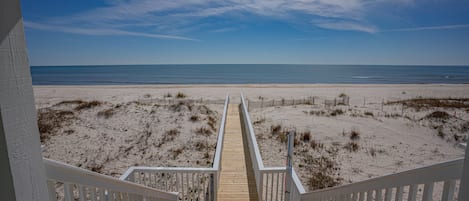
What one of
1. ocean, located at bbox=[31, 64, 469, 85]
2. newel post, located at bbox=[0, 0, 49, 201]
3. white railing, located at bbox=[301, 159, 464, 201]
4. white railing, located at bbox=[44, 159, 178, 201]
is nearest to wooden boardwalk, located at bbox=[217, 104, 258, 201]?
white railing, located at bbox=[44, 159, 178, 201]

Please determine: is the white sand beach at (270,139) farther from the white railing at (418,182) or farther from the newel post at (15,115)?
the newel post at (15,115)

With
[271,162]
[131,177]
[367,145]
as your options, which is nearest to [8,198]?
[131,177]

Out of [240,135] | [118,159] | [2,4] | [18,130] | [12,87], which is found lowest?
[118,159]

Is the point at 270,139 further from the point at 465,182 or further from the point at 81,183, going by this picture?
the point at 465,182

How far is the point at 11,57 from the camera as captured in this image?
30.4 inches

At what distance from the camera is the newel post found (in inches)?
29.2

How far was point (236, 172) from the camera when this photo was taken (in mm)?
5441

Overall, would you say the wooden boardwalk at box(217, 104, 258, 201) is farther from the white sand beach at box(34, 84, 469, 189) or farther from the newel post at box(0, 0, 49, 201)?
the newel post at box(0, 0, 49, 201)

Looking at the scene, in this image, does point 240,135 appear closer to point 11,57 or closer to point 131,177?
point 131,177

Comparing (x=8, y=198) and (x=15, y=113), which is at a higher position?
(x=15, y=113)

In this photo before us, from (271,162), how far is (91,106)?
9859 millimetres

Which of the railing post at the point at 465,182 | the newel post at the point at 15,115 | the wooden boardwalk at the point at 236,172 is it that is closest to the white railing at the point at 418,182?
the railing post at the point at 465,182

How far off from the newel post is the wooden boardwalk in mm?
4096

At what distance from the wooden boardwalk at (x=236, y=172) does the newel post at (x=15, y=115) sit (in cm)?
410
